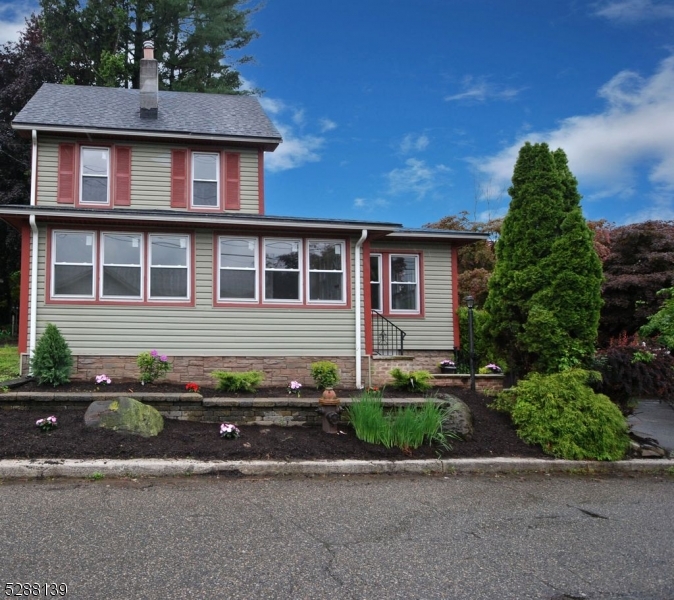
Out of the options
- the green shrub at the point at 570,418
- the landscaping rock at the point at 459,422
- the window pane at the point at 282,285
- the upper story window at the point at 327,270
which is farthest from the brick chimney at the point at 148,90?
the green shrub at the point at 570,418

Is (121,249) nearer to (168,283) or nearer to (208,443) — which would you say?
(168,283)

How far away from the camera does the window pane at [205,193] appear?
1415cm

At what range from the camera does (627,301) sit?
694 inches

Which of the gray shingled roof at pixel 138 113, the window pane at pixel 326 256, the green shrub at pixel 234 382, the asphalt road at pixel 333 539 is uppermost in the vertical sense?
the gray shingled roof at pixel 138 113

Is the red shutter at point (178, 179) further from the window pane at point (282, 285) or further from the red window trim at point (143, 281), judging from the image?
the window pane at point (282, 285)

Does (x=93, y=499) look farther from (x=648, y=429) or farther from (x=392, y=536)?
(x=648, y=429)

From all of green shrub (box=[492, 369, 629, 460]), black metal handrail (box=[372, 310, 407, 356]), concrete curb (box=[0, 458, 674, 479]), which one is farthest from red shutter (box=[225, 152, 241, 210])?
concrete curb (box=[0, 458, 674, 479])

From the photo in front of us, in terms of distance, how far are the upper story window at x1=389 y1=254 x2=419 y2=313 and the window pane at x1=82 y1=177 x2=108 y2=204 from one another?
7.11 meters

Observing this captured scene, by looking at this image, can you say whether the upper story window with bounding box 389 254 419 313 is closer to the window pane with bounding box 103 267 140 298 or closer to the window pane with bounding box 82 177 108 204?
the window pane with bounding box 103 267 140 298

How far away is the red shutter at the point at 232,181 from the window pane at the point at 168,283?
12.1 feet

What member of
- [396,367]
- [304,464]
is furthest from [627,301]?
[304,464]

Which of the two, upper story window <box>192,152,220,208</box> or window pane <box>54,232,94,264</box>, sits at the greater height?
upper story window <box>192,152,220,208</box>

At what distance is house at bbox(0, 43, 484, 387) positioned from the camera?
10.5 meters

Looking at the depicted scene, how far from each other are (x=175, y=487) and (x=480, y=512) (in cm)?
305
